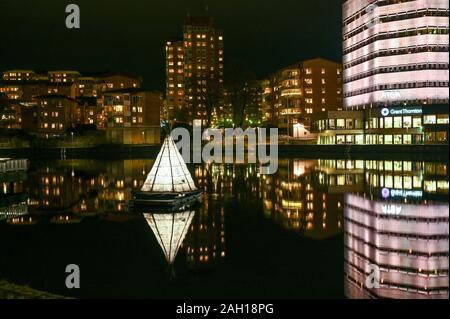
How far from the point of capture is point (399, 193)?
39.9 m

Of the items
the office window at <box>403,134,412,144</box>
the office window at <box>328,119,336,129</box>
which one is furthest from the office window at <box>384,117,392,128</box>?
the office window at <box>328,119,336,129</box>

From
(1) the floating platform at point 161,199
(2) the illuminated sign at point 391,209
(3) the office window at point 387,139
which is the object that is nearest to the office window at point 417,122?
(3) the office window at point 387,139

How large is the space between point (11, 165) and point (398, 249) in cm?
3787

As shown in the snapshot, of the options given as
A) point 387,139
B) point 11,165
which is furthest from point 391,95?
point 11,165

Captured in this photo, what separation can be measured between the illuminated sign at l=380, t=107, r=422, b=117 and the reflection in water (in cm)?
7730

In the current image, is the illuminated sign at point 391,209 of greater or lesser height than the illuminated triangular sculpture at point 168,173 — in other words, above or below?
below

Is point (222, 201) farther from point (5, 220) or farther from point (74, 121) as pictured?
point (74, 121)

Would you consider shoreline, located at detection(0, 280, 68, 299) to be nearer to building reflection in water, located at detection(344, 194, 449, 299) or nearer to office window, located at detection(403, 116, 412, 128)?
building reflection in water, located at detection(344, 194, 449, 299)

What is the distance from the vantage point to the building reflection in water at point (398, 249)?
16.4 metres

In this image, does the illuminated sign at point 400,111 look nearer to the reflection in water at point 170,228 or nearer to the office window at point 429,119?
the office window at point 429,119

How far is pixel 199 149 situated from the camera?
10875cm

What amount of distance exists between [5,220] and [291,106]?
420 ft

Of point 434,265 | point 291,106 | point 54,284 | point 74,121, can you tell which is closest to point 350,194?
point 434,265

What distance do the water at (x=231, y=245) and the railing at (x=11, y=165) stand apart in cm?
571
